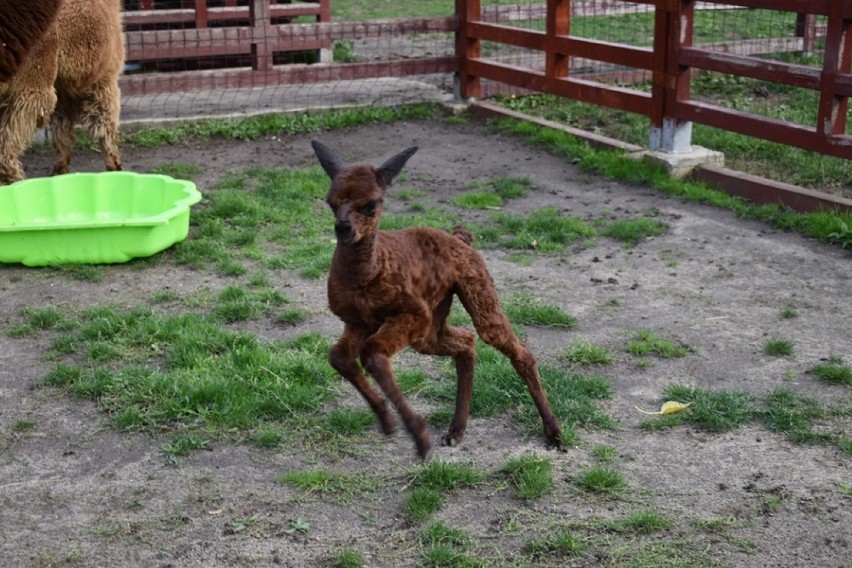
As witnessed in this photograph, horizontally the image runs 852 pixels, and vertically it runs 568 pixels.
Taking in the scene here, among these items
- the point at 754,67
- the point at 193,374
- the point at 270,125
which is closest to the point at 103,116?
the point at 270,125

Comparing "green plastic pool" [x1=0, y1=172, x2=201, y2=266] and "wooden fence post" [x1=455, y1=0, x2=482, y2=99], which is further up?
"wooden fence post" [x1=455, y1=0, x2=482, y2=99]

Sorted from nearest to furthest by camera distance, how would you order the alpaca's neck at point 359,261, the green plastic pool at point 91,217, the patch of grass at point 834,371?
the alpaca's neck at point 359,261
the patch of grass at point 834,371
the green plastic pool at point 91,217

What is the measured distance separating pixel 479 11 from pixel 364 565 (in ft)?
27.3

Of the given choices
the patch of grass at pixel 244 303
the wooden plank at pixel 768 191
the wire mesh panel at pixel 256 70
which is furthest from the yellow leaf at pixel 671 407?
the wire mesh panel at pixel 256 70

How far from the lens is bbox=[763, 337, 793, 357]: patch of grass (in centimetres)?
543

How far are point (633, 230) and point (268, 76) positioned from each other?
187 inches

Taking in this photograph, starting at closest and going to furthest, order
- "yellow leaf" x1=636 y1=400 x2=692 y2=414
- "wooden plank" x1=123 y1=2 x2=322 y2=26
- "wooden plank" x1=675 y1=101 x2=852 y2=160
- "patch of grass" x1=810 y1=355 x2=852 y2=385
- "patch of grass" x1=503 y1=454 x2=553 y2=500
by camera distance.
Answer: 1. "patch of grass" x1=503 y1=454 x2=553 y2=500
2. "yellow leaf" x1=636 y1=400 x2=692 y2=414
3. "patch of grass" x1=810 y1=355 x2=852 y2=385
4. "wooden plank" x1=675 y1=101 x2=852 y2=160
5. "wooden plank" x1=123 y1=2 x2=322 y2=26

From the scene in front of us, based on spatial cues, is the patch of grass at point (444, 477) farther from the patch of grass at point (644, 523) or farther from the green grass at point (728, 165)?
the green grass at point (728, 165)

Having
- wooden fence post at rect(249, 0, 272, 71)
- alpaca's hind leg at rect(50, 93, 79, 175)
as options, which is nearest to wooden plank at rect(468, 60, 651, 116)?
wooden fence post at rect(249, 0, 272, 71)

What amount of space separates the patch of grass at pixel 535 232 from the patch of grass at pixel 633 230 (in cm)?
13

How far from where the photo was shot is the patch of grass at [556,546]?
3719 millimetres

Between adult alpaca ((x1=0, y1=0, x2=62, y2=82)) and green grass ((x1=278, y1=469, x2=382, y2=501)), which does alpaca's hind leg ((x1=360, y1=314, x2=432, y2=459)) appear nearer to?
green grass ((x1=278, y1=469, x2=382, y2=501))

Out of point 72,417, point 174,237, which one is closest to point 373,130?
point 174,237

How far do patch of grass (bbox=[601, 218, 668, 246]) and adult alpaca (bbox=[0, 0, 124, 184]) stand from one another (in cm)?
393
